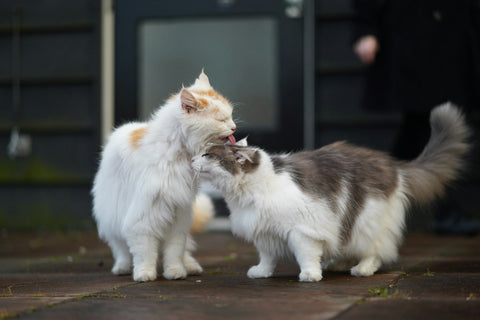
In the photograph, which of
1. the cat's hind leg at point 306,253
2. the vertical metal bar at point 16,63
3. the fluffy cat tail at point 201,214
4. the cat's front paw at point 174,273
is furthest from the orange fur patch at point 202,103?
the vertical metal bar at point 16,63

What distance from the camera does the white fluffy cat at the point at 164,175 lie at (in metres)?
3.65

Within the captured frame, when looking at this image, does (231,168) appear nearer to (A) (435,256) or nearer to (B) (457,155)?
(B) (457,155)

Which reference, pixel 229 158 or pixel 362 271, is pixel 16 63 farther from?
pixel 362 271

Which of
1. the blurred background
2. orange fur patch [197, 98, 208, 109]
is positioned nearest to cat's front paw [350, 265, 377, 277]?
orange fur patch [197, 98, 208, 109]

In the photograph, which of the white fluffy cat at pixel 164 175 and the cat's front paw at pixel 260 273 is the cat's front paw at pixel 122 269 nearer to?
the white fluffy cat at pixel 164 175

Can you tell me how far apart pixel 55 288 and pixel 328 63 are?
13.1 feet

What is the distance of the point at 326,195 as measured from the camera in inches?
145

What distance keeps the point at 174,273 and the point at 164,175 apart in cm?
53

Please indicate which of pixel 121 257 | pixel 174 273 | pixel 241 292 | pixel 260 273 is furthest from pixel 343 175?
pixel 121 257

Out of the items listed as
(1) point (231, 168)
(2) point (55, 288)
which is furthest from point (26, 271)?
(1) point (231, 168)

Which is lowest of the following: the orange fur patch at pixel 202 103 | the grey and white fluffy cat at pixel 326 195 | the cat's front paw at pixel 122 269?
the cat's front paw at pixel 122 269

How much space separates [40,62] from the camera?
734 cm

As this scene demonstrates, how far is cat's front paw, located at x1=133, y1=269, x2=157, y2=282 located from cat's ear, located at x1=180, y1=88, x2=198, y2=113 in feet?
2.85

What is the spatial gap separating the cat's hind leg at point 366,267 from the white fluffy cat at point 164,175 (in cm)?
91
